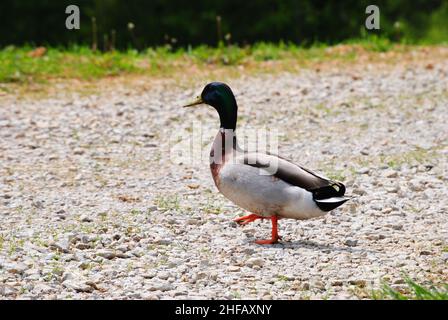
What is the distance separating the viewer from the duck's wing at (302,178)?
7.14 metres

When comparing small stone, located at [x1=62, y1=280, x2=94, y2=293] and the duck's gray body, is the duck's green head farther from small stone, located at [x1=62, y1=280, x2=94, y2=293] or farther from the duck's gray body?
small stone, located at [x1=62, y1=280, x2=94, y2=293]

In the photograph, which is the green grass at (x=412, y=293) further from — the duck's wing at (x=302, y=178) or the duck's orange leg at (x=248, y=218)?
the duck's orange leg at (x=248, y=218)

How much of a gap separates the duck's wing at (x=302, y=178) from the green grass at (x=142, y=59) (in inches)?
272

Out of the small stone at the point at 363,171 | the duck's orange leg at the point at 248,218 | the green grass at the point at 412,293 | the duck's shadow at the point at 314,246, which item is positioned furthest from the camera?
the small stone at the point at 363,171

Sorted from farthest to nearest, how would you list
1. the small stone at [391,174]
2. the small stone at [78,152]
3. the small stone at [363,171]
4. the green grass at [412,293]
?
the small stone at [78,152] < the small stone at [363,171] < the small stone at [391,174] < the green grass at [412,293]

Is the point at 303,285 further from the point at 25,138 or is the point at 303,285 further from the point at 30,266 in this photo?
the point at 25,138

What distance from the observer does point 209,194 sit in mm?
9133

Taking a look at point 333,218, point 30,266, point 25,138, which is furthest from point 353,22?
point 30,266

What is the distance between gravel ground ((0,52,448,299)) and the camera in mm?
6688

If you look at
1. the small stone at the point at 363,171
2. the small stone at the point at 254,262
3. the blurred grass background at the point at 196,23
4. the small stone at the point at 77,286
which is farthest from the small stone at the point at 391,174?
the blurred grass background at the point at 196,23

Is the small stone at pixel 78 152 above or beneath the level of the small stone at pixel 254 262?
above

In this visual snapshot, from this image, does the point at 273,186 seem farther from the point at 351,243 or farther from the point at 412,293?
the point at 412,293

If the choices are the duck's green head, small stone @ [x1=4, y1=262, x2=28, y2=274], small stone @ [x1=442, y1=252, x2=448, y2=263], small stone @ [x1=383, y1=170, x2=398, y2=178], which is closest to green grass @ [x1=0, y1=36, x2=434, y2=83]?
small stone @ [x1=383, y1=170, x2=398, y2=178]

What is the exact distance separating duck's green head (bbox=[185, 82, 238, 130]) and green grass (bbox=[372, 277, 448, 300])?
74.0 inches
